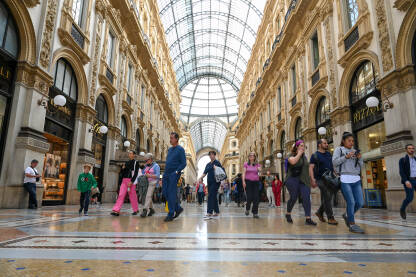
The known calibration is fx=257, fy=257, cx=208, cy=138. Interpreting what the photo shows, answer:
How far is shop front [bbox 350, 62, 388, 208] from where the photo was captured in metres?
9.39

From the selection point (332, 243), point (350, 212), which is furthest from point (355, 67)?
point (332, 243)

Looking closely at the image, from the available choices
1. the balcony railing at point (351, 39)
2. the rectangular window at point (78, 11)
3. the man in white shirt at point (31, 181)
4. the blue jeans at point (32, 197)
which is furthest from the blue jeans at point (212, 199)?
the rectangular window at point (78, 11)

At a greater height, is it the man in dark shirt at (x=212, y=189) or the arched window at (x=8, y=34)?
the arched window at (x=8, y=34)

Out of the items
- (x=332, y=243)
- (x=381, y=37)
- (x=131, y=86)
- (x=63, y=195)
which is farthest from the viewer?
(x=131, y=86)

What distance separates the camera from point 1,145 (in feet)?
23.8

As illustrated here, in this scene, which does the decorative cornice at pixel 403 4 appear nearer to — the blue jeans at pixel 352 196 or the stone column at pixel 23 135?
the blue jeans at pixel 352 196

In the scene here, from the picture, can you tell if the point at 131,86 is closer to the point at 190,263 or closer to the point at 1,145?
the point at 1,145

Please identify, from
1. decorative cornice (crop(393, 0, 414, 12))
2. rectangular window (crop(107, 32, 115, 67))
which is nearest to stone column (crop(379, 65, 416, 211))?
decorative cornice (crop(393, 0, 414, 12))

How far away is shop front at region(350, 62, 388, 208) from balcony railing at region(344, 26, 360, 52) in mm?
1068

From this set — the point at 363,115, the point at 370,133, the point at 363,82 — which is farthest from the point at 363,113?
the point at 363,82

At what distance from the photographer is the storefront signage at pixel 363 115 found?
9.23 meters

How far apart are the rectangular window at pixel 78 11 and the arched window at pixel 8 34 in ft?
11.5

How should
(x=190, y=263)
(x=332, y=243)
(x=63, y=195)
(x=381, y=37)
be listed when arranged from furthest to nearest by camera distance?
(x=63, y=195) → (x=381, y=37) → (x=332, y=243) → (x=190, y=263)

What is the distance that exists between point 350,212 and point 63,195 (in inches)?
405
